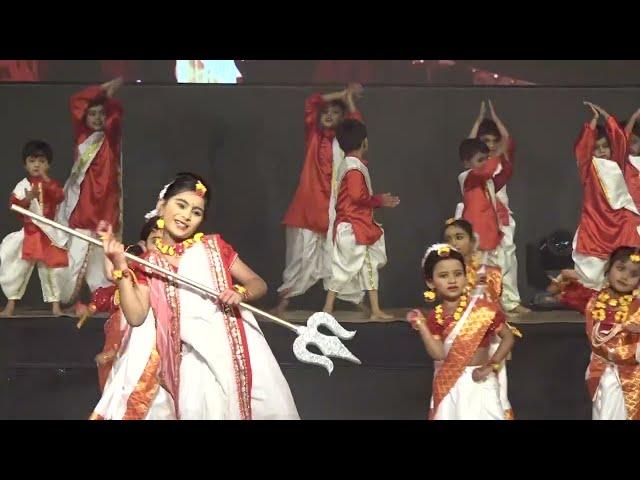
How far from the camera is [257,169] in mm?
5383

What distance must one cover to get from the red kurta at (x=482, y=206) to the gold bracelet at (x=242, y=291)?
96 centimetres

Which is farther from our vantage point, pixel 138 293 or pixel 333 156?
pixel 333 156

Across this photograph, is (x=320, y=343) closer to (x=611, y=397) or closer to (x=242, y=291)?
(x=242, y=291)

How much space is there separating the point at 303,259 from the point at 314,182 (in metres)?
0.32

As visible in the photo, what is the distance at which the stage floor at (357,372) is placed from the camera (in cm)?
530

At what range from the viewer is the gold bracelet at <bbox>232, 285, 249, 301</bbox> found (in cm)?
502

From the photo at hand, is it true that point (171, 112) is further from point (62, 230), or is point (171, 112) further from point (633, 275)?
point (633, 275)

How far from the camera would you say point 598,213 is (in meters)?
5.41

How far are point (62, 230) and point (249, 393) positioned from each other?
0.96 metres

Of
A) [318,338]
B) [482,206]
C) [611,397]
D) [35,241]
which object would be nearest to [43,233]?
[35,241]

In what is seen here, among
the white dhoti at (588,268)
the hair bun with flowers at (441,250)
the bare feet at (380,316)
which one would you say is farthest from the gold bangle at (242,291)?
the white dhoti at (588,268)

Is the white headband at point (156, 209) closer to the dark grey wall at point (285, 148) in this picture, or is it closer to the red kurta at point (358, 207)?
the dark grey wall at point (285, 148)

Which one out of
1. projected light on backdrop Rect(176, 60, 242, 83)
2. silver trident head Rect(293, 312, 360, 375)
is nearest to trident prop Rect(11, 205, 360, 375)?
silver trident head Rect(293, 312, 360, 375)

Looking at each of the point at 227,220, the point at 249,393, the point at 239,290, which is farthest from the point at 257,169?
the point at 249,393
